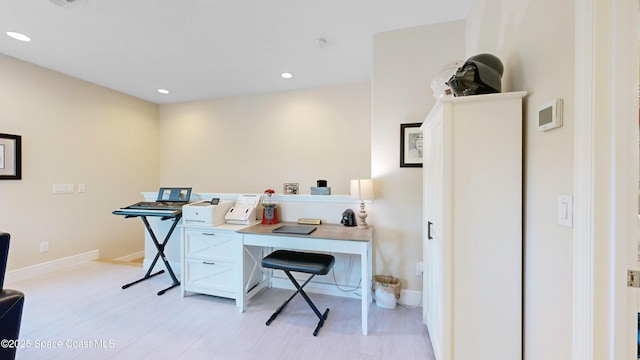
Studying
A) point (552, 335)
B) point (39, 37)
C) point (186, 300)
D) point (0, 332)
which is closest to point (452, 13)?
point (552, 335)

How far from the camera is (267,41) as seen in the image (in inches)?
100.0

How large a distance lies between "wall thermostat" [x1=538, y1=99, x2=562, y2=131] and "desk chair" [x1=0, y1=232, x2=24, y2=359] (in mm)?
2459

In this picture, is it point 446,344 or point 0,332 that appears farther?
point 446,344

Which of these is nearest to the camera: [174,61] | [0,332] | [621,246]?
[621,246]

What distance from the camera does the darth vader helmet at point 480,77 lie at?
4.33 ft

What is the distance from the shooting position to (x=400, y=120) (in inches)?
94.8

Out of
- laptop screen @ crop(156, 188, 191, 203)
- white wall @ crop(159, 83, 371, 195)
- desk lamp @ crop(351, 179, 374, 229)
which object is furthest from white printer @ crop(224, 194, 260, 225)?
white wall @ crop(159, 83, 371, 195)

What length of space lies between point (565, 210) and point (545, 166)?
24 centimetres

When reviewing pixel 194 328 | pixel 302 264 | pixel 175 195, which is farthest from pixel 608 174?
pixel 175 195

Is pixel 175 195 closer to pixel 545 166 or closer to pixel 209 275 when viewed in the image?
pixel 209 275

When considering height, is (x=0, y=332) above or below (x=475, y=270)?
below

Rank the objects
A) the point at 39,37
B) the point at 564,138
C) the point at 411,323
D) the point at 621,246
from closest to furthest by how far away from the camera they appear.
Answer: the point at 621,246 → the point at 564,138 → the point at 411,323 → the point at 39,37

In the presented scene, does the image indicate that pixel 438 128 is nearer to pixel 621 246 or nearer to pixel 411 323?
pixel 621 246

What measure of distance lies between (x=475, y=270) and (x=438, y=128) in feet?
2.65
